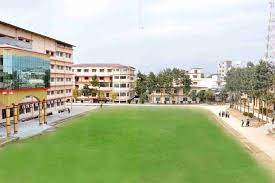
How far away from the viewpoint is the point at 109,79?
119875 millimetres

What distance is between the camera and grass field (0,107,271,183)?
2681 cm

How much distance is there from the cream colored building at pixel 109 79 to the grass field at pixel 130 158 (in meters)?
65.4

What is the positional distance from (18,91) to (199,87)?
265 ft

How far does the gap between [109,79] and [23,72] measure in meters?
70.6

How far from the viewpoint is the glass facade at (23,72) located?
150ft

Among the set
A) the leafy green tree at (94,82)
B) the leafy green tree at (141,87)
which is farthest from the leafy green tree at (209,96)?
the leafy green tree at (94,82)

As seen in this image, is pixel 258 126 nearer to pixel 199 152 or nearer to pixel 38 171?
pixel 199 152

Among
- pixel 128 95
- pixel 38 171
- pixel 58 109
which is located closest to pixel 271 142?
pixel 38 171

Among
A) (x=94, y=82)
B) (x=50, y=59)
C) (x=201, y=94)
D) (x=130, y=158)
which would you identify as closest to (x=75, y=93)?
(x=94, y=82)

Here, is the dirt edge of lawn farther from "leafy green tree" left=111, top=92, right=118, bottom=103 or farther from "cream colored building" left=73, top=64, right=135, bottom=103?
"cream colored building" left=73, top=64, right=135, bottom=103

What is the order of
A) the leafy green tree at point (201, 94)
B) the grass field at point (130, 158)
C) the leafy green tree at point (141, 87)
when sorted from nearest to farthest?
the grass field at point (130, 158)
the leafy green tree at point (141, 87)
the leafy green tree at point (201, 94)

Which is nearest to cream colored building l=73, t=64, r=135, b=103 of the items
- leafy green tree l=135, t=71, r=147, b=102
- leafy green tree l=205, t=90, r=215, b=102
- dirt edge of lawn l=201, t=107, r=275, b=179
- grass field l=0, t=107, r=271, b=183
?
leafy green tree l=135, t=71, r=147, b=102

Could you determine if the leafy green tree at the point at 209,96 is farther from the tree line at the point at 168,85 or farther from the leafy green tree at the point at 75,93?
the leafy green tree at the point at 75,93

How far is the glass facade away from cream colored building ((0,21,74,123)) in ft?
6.43
